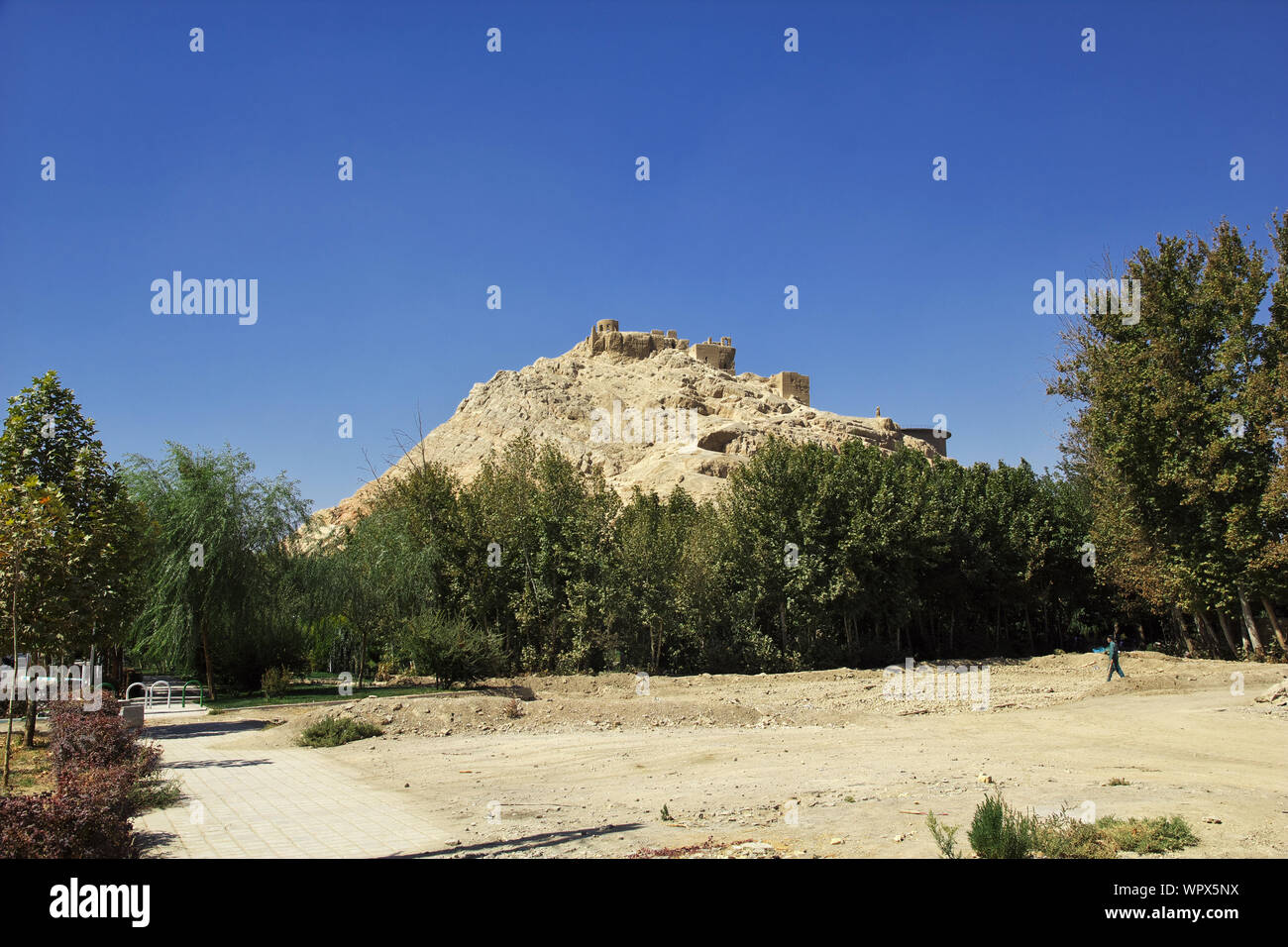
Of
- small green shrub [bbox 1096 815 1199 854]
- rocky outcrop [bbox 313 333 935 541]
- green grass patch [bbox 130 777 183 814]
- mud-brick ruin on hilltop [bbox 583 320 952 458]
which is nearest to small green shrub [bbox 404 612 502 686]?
green grass patch [bbox 130 777 183 814]

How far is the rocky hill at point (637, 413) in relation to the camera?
351 ft

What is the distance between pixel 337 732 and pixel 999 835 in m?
15.7

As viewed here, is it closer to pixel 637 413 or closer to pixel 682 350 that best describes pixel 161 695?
pixel 637 413

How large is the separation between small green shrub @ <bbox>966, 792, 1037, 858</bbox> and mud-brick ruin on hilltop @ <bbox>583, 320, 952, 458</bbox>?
13335 centimetres

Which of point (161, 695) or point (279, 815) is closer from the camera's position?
point (279, 815)

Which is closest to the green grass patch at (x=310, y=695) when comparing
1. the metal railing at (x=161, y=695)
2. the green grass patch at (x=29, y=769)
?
the metal railing at (x=161, y=695)

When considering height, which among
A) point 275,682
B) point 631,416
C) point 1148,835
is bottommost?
point 275,682

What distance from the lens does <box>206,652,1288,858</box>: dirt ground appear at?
909 cm

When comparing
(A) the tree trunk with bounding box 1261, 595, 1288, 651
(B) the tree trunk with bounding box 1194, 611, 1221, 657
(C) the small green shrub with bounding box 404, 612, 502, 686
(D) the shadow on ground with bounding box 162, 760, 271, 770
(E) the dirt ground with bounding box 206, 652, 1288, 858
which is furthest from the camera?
(B) the tree trunk with bounding box 1194, 611, 1221, 657

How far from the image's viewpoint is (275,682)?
28.8m

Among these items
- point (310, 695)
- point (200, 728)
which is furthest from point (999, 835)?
point (310, 695)

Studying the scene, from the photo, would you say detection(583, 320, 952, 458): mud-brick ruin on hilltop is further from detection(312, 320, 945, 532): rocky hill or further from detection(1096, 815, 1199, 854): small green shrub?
detection(1096, 815, 1199, 854): small green shrub

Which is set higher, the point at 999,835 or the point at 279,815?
the point at 999,835
